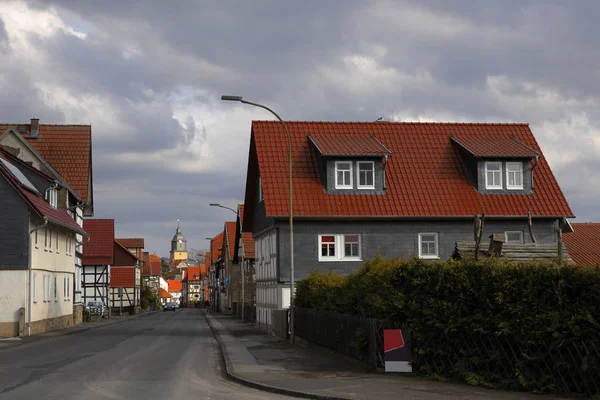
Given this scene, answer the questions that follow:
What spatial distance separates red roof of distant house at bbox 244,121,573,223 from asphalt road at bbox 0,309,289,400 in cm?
847

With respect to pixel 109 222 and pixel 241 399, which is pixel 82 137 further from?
pixel 241 399

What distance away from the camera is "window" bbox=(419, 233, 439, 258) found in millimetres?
37094

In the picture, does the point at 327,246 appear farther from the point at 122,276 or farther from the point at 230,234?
the point at 122,276

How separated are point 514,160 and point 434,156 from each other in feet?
11.9

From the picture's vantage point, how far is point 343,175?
3672cm

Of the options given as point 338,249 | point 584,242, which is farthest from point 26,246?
point 584,242

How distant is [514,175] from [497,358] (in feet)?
77.8

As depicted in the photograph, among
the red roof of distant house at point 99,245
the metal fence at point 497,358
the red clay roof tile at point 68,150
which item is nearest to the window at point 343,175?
the metal fence at point 497,358

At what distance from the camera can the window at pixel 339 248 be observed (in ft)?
118

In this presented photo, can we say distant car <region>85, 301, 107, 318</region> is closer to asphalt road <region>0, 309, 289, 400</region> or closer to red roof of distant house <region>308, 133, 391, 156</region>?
red roof of distant house <region>308, 133, 391, 156</region>

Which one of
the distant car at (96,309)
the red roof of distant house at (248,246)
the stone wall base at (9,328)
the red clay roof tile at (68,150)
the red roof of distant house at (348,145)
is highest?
the red clay roof tile at (68,150)

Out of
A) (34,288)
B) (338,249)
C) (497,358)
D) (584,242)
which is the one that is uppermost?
(584,242)

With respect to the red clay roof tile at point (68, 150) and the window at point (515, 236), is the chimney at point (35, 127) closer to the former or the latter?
the red clay roof tile at point (68, 150)

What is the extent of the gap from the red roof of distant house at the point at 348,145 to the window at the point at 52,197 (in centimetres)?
1478
